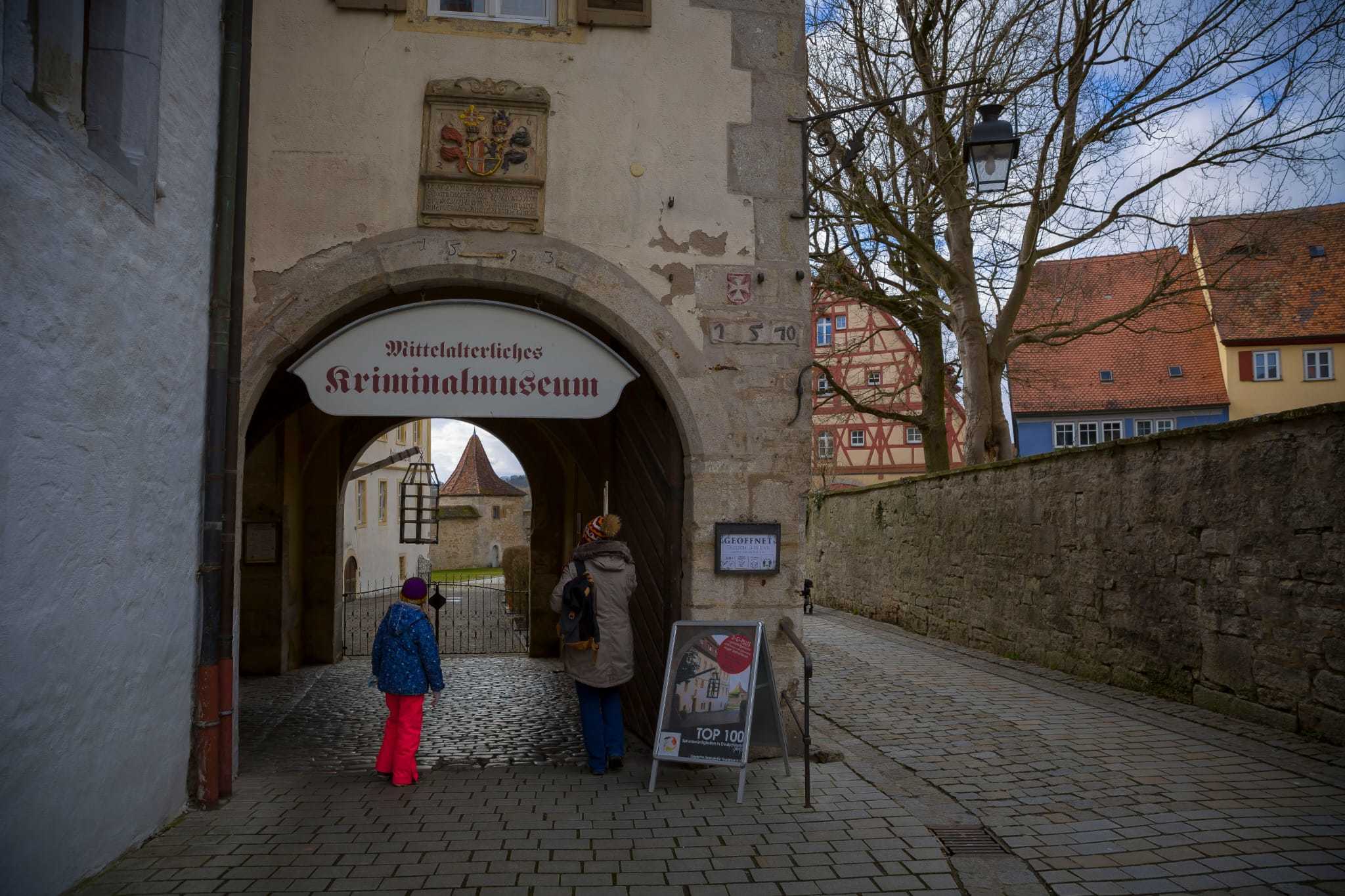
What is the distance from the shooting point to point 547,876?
4129mm

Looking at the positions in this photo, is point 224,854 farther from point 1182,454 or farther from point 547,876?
point 1182,454

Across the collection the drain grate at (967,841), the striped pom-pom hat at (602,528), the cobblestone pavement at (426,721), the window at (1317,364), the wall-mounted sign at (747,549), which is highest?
the window at (1317,364)

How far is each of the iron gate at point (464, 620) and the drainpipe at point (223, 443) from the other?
3.84 meters

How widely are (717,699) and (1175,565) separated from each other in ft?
13.8

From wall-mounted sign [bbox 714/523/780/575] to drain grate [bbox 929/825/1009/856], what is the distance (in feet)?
6.21

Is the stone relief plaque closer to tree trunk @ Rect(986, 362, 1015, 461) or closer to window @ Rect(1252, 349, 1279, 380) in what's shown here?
tree trunk @ Rect(986, 362, 1015, 461)

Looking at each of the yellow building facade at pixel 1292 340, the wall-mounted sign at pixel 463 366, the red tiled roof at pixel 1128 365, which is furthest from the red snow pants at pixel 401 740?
the yellow building facade at pixel 1292 340

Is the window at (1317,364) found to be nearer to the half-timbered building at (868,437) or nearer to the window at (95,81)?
the half-timbered building at (868,437)

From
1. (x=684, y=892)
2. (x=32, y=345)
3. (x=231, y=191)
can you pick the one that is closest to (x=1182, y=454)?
(x=684, y=892)

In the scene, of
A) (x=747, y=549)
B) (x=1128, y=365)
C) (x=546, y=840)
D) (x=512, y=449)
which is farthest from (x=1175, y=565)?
(x=1128, y=365)

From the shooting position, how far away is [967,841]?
15.1ft

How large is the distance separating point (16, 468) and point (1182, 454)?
7464 mm

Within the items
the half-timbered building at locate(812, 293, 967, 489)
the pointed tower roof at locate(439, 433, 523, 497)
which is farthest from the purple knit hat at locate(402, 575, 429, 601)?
the pointed tower roof at locate(439, 433, 523, 497)

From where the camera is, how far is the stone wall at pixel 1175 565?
20.5 ft
